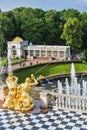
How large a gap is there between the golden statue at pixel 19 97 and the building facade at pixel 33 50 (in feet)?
117

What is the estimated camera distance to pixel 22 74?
1458 inches

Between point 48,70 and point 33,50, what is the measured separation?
14549 mm

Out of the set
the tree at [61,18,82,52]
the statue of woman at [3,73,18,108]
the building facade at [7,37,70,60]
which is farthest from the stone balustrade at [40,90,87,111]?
the tree at [61,18,82,52]

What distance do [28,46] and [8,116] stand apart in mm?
39786

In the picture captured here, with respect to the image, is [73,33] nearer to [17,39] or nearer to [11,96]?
[17,39]

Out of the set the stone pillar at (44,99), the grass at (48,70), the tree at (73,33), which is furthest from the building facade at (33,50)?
the stone pillar at (44,99)

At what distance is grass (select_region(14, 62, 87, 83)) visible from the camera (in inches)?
1480

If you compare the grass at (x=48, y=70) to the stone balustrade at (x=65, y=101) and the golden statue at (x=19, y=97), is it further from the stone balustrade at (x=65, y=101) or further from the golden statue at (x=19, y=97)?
the stone balustrade at (x=65, y=101)

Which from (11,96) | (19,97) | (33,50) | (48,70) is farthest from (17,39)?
(19,97)

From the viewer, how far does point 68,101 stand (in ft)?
52.2

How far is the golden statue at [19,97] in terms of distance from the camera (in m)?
15.9

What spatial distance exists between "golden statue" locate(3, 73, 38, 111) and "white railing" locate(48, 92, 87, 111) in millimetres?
1094

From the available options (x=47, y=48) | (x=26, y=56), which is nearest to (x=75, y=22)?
(x=47, y=48)

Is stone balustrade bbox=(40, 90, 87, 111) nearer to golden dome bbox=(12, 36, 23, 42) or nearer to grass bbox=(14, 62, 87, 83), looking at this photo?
grass bbox=(14, 62, 87, 83)
